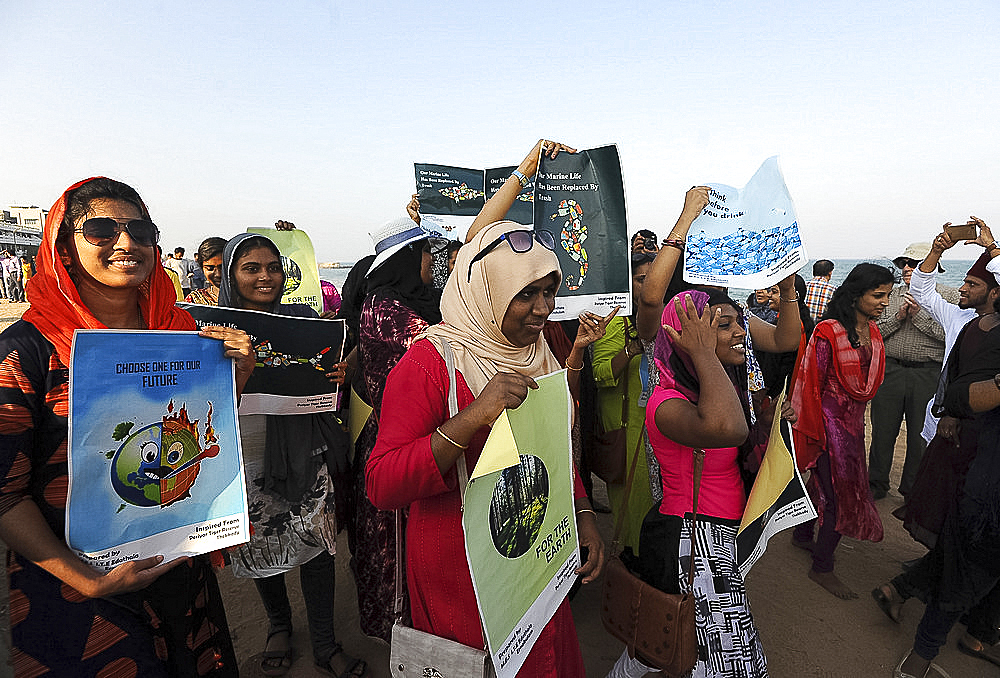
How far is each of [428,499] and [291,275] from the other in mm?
3118

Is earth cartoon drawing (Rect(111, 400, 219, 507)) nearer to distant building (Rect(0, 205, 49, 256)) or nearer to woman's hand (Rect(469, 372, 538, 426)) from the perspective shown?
woman's hand (Rect(469, 372, 538, 426))

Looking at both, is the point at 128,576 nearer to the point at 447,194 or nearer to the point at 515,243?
the point at 515,243

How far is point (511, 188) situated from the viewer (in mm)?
2525

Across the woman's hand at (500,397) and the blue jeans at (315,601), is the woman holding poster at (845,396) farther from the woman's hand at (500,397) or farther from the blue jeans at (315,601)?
the blue jeans at (315,601)

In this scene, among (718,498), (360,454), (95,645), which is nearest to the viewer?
(95,645)

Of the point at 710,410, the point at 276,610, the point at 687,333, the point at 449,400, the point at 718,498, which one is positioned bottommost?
the point at 276,610

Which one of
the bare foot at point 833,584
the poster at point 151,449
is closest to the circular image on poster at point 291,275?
the poster at point 151,449

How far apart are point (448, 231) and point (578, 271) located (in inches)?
62.9

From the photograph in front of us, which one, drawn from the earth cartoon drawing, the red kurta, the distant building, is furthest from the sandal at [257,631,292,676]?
the distant building

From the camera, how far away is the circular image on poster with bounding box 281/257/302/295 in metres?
4.12

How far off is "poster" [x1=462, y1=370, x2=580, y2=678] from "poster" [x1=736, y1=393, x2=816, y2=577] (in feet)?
2.55

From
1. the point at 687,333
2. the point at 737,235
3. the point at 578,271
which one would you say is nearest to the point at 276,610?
the point at 578,271

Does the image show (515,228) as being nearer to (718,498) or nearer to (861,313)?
(718,498)

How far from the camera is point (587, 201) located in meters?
2.64
